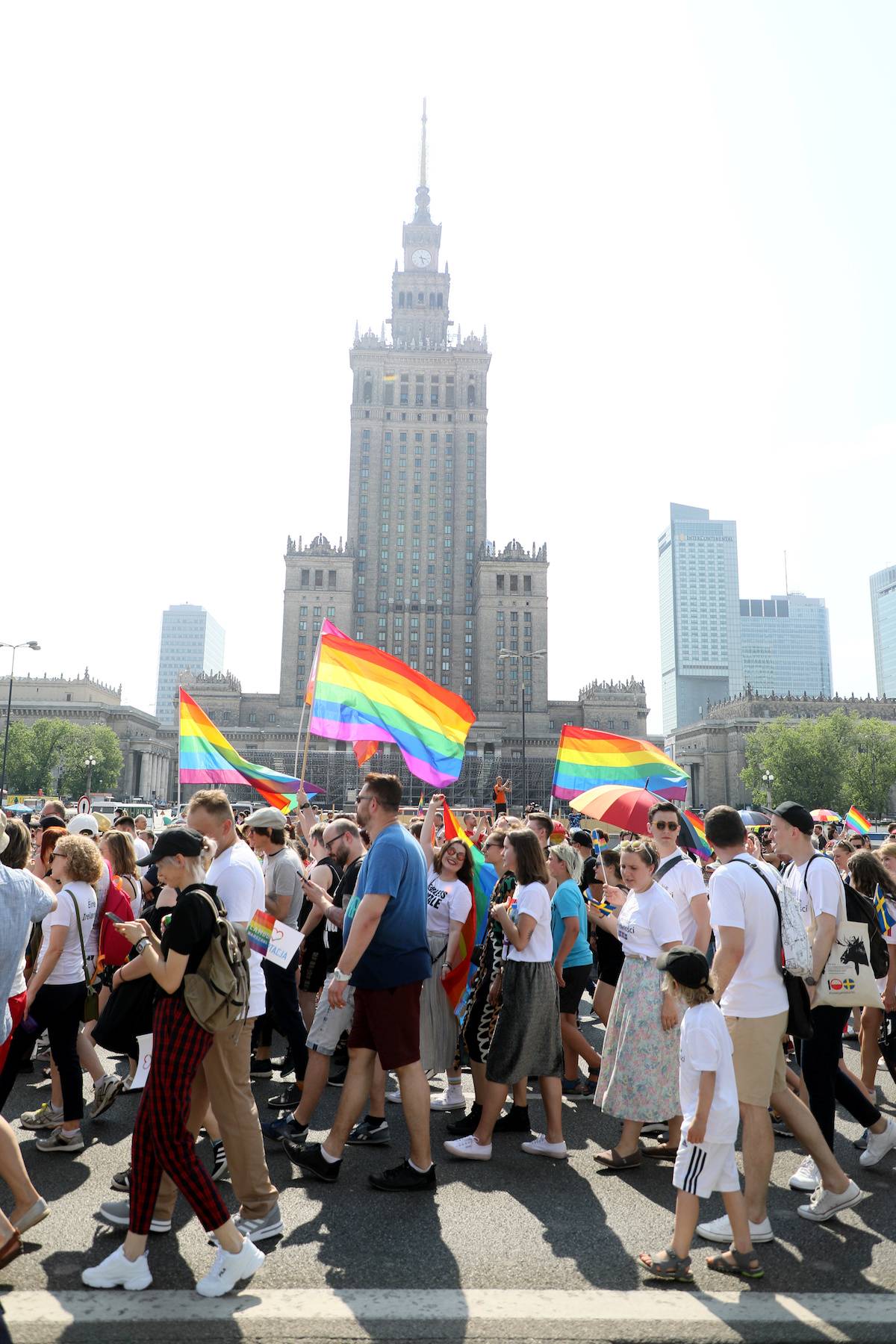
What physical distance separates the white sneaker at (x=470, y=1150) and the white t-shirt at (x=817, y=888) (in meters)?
3.02

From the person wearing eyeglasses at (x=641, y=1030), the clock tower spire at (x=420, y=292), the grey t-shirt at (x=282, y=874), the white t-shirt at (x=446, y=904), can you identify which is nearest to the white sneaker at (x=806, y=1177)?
the person wearing eyeglasses at (x=641, y=1030)


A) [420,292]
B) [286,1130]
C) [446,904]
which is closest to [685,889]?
[446,904]

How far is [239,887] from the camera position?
5.85m

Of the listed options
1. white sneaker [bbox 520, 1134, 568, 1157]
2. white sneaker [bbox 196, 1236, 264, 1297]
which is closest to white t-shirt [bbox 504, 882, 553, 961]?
white sneaker [bbox 520, 1134, 568, 1157]

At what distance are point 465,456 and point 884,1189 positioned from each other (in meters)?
114

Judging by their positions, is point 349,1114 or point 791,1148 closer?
point 349,1114

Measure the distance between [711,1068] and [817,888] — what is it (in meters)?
1.93

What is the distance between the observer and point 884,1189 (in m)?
6.12

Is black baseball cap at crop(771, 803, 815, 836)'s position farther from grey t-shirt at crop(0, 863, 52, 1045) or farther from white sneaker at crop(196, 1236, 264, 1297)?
grey t-shirt at crop(0, 863, 52, 1045)

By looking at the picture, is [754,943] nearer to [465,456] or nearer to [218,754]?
[218,754]

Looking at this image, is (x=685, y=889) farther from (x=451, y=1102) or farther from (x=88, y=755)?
(x=88, y=755)

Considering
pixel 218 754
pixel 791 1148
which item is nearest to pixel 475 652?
pixel 218 754

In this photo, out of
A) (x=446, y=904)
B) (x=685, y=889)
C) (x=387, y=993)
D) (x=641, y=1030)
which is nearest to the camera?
→ (x=387, y=993)

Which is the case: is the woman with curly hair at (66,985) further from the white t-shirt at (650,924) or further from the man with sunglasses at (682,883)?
the man with sunglasses at (682,883)
